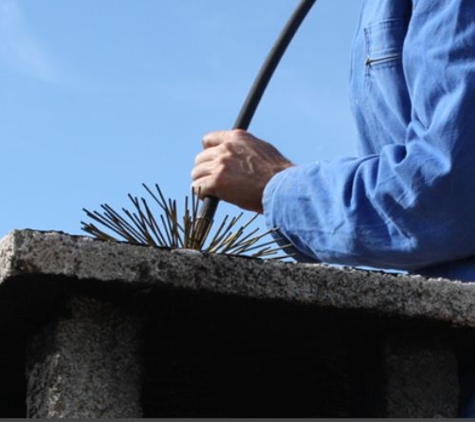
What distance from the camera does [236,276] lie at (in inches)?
60.3

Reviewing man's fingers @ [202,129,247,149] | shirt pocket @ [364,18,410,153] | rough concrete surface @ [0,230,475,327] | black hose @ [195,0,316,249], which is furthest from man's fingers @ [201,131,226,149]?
rough concrete surface @ [0,230,475,327]

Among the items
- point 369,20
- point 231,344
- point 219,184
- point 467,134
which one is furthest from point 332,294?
point 369,20

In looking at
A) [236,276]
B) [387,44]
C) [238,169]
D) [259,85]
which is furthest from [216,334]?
[259,85]

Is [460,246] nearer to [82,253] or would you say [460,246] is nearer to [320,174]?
[320,174]

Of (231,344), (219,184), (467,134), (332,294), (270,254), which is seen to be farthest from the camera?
(219,184)

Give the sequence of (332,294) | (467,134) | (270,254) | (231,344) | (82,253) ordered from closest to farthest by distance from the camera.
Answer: (82,253), (332,294), (231,344), (467,134), (270,254)

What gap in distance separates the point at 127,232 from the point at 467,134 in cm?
57

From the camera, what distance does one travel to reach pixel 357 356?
5.81ft

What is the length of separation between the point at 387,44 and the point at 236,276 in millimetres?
839

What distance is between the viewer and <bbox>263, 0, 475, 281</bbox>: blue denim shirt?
1903 millimetres

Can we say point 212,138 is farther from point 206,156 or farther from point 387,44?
point 387,44

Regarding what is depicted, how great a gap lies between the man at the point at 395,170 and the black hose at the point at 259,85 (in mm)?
77

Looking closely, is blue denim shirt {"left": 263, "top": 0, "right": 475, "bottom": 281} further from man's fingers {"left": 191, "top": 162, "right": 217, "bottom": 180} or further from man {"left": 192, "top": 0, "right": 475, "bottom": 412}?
man's fingers {"left": 191, "top": 162, "right": 217, "bottom": 180}

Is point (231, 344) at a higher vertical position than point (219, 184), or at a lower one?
lower
